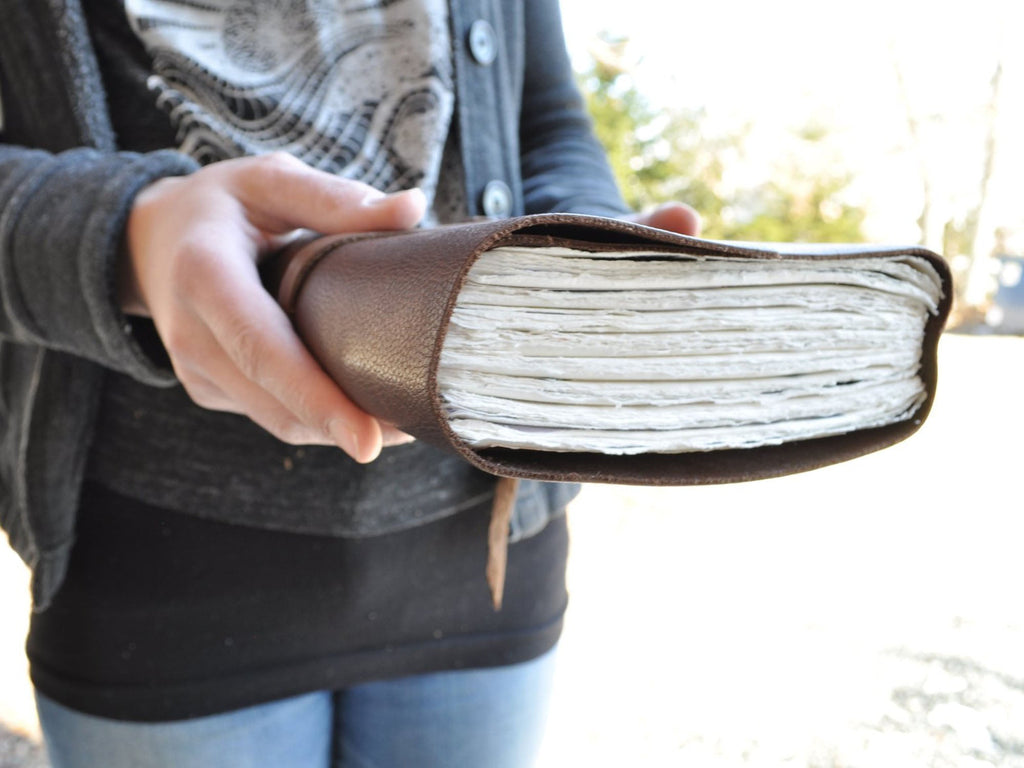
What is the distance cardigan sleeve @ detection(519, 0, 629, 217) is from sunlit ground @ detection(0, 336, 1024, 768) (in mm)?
1228

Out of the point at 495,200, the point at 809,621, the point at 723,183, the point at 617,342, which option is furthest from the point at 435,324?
the point at 723,183

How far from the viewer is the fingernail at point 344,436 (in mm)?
365

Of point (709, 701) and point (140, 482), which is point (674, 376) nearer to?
point (140, 482)

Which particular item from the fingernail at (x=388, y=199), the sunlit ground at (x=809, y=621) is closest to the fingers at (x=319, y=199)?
the fingernail at (x=388, y=199)

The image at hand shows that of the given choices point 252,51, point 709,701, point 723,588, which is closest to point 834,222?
point 723,588

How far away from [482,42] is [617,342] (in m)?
0.42

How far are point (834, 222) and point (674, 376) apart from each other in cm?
461

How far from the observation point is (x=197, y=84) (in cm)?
55

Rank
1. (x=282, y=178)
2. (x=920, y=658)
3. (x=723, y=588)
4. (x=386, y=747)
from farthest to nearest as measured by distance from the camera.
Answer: (x=723, y=588) < (x=920, y=658) < (x=386, y=747) < (x=282, y=178)

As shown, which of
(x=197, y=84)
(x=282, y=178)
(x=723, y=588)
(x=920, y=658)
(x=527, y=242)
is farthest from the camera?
(x=723, y=588)

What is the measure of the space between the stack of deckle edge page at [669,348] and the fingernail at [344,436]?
0.27 feet

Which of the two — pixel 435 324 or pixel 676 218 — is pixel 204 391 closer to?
pixel 435 324

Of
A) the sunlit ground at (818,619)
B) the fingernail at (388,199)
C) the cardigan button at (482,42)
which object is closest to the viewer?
the fingernail at (388,199)

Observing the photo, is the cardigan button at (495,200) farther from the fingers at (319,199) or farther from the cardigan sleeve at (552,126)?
the fingers at (319,199)
